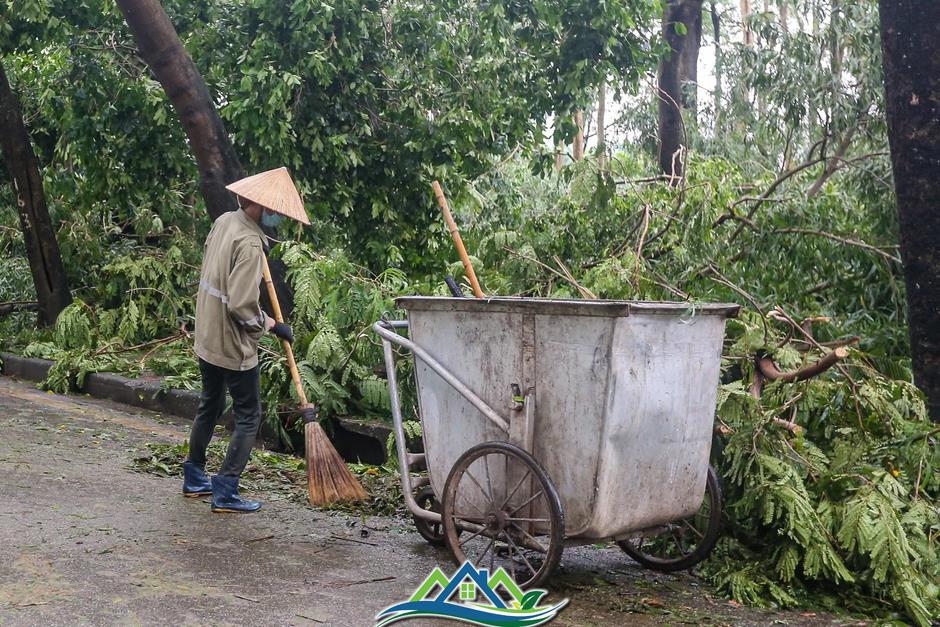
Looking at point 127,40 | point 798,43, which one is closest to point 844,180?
point 798,43

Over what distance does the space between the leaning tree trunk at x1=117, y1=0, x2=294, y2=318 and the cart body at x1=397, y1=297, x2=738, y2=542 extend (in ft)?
13.9

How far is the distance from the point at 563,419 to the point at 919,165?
9.56ft

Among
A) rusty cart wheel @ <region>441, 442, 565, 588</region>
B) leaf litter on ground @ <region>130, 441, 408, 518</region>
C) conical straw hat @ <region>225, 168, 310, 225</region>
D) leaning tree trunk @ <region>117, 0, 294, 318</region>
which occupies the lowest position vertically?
leaf litter on ground @ <region>130, 441, 408, 518</region>

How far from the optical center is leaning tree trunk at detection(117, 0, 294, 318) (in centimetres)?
871

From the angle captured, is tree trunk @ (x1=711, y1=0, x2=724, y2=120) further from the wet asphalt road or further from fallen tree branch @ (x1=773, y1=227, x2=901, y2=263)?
the wet asphalt road

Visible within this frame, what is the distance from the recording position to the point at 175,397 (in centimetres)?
942

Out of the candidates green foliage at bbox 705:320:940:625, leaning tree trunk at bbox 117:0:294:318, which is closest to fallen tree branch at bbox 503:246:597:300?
green foliage at bbox 705:320:940:625

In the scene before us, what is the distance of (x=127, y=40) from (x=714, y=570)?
7998 mm

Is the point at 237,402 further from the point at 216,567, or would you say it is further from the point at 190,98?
the point at 190,98

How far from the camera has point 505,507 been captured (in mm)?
4652

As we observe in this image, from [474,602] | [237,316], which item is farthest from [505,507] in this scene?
[237,316]

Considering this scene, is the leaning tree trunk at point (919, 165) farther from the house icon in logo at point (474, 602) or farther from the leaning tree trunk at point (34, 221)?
the leaning tree trunk at point (34, 221)

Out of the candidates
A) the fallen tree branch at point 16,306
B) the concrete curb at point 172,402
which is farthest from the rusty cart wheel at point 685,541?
the fallen tree branch at point 16,306

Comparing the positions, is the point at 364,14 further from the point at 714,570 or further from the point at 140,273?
the point at 714,570
